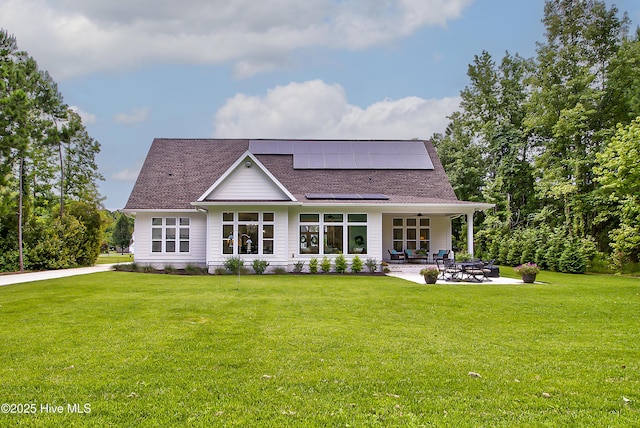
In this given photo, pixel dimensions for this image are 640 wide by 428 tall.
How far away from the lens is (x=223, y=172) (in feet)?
80.2

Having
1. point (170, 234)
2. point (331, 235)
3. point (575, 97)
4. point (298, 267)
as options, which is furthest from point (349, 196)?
point (575, 97)

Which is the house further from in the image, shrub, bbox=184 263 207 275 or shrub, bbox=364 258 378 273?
shrub, bbox=184 263 207 275

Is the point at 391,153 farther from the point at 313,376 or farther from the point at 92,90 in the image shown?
the point at 313,376

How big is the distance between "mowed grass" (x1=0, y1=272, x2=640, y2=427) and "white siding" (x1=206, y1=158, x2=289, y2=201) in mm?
8947

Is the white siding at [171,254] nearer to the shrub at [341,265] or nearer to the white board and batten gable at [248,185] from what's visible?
the white board and batten gable at [248,185]

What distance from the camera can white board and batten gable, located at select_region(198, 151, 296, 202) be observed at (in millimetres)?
19047

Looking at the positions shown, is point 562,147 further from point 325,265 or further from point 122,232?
point 122,232

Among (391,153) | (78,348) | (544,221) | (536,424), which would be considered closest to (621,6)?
(544,221)

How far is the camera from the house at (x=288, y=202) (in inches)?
752

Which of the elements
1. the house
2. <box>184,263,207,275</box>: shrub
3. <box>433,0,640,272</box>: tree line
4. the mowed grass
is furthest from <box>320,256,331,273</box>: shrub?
<box>433,0,640,272</box>: tree line

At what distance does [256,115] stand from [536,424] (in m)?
31.3

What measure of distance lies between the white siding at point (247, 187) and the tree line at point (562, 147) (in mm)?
13769

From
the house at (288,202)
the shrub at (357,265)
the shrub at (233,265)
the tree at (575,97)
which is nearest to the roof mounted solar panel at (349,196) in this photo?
the house at (288,202)

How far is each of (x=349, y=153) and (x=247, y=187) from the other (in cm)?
906
